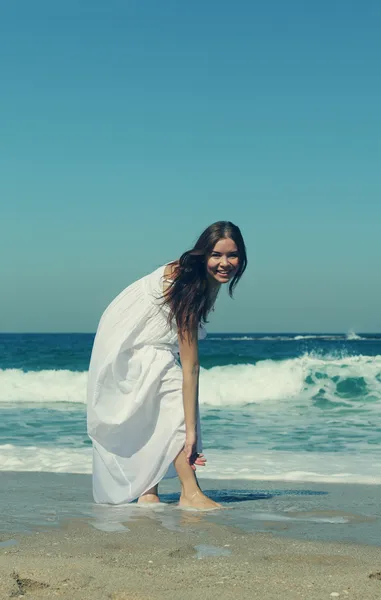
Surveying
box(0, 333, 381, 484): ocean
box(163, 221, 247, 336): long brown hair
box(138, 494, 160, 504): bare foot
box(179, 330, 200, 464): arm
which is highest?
box(163, 221, 247, 336): long brown hair

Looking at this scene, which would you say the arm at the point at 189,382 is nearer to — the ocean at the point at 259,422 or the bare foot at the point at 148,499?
the bare foot at the point at 148,499

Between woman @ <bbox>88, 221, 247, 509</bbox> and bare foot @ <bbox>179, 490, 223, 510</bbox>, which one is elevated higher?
woman @ <bbox>88, 221, 247, 509</bbox>

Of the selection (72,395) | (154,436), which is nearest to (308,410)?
(72,395)

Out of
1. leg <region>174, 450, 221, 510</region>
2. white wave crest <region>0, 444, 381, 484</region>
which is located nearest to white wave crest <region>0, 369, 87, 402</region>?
white wave crest <region>0, 444, 381, 484</region>

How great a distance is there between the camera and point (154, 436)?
4.84 meters

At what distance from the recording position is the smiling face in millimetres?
4605

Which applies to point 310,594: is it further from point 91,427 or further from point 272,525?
point 91,427

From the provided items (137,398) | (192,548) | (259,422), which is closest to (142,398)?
(137,398)

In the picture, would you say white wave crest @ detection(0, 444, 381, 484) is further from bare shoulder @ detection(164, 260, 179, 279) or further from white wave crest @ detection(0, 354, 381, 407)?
white wave crest @ detection(0, 354, 381, 407)

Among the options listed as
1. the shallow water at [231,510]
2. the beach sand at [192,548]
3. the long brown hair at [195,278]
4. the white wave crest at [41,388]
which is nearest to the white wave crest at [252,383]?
the white wave crest at [41,388]

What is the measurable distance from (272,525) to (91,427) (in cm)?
124

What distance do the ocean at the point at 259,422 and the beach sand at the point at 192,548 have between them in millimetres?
1416

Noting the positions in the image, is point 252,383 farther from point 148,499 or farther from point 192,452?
point 192,452

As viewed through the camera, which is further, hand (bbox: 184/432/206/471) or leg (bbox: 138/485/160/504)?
leg (bbox: 138/485/160/504)
